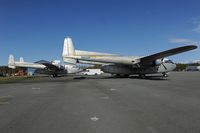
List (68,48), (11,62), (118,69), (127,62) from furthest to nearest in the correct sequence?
1. (11,62)
2. (68,48)
3. (118,69)
4. (127,62)

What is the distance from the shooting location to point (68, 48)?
3966 centimetres

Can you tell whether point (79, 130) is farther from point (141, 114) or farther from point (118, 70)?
point (118, 70)

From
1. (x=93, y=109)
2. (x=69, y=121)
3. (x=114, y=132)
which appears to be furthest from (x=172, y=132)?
(x=93, y=109)

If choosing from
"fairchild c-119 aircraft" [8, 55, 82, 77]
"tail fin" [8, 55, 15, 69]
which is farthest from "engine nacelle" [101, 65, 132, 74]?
"tail fin" [8, 55, 15, 69]

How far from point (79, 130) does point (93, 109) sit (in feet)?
9.57

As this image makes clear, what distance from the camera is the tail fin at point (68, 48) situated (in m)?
38.8

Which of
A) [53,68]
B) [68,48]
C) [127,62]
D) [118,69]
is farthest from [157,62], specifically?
[53,68]

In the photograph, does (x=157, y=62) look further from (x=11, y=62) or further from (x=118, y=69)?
(x=11, y=62)

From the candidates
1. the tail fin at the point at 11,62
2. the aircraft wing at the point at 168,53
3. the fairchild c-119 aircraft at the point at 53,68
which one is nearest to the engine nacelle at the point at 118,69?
the aircraft wing at the point at 168,53

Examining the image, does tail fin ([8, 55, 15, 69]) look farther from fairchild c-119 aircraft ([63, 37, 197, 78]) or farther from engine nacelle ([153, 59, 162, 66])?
engine nacelle ([153, 59, 162, 66])

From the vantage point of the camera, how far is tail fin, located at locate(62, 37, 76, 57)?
127 feet

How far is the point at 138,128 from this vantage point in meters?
5.67

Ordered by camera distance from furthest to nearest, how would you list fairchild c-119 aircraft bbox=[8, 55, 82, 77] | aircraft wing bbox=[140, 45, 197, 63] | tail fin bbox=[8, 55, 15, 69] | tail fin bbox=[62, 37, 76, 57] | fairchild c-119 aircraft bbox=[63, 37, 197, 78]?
tail fin bbox=[8, 55, 15, 69]
fairchild c-119 aircraft bbox=[8, 55, 82, 77]
tail fin bbox=[62, 37, 76, 57]
fairchild c-119 aircraft bbox=[63, 37, 197, 78]
aircraft wing bbox=[140, 45, 197, 63]

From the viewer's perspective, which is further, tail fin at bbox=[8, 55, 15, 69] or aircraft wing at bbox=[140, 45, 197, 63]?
tail fin at bbox=[8, 55, 15, 69]
